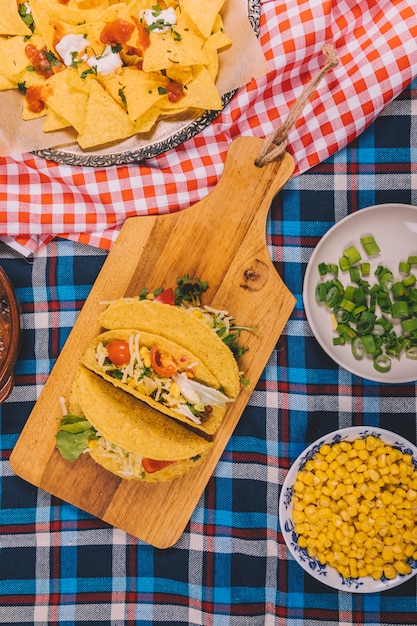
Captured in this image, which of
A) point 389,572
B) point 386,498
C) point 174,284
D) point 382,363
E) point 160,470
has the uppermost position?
point 174,284

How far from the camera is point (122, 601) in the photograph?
3.36m

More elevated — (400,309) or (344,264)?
(344,264)

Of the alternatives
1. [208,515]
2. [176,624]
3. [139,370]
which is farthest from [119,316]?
[176,624]

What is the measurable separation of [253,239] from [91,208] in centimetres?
84

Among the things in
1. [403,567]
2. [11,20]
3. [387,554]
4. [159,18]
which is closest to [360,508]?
[387,554]

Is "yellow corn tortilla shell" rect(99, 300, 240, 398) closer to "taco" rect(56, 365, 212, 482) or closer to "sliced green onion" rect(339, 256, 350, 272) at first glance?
"taco" rect(56, 365, 212, 482)

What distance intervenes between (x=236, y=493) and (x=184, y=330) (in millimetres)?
Result: 1001

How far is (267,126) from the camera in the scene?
10.3ft

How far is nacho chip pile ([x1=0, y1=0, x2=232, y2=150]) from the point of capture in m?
2.76

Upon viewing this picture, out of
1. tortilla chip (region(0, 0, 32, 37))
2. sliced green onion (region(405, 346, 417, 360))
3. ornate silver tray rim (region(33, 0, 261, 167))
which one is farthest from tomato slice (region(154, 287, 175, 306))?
tortilla chip (region(0, 0, 32, 37))

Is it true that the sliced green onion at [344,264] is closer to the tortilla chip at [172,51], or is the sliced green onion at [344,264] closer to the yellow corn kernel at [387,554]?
the tortilla chip at [172,51]

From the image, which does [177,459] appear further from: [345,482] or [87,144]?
[87,144]

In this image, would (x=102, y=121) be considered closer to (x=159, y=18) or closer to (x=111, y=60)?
(x=111, y=60)

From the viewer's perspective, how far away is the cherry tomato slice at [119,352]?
2855mm
